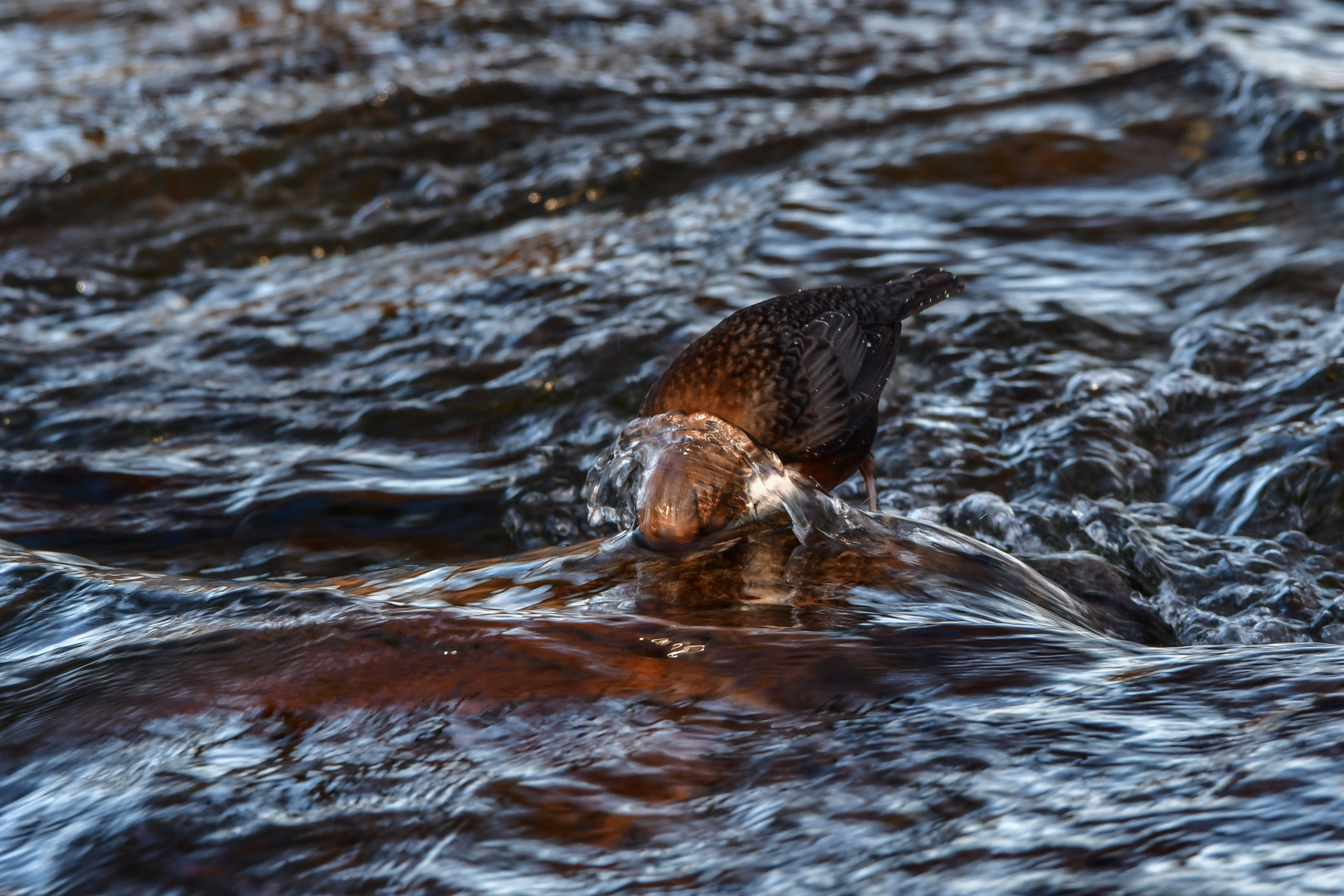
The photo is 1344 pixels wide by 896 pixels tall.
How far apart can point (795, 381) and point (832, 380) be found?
16 cm

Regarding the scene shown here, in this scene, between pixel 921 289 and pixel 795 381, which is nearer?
pixel 795 381

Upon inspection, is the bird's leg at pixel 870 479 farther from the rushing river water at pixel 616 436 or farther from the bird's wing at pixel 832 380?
the rushing river water at pixel 616 436

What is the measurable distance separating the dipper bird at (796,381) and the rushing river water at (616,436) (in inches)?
15.1

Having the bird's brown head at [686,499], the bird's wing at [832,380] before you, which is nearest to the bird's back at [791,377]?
the bird's wing at [832,380]

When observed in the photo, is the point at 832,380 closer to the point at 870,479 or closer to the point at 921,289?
the point at 870,479

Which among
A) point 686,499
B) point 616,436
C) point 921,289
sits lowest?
point 616,436

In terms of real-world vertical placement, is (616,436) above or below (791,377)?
below

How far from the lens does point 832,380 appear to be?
3.97 m

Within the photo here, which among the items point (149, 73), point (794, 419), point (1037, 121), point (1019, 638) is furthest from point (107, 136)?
point (1019, 638)

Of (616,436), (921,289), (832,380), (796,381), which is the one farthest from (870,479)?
(616,436)

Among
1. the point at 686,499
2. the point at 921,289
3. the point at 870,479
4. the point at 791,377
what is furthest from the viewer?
the point at 921,289

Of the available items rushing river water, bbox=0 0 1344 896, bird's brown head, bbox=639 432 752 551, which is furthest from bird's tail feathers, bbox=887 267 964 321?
bird's brown head, bbox=639 432 752 551

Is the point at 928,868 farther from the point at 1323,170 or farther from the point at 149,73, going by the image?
the point at 149,73

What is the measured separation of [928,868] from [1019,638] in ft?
2.63
